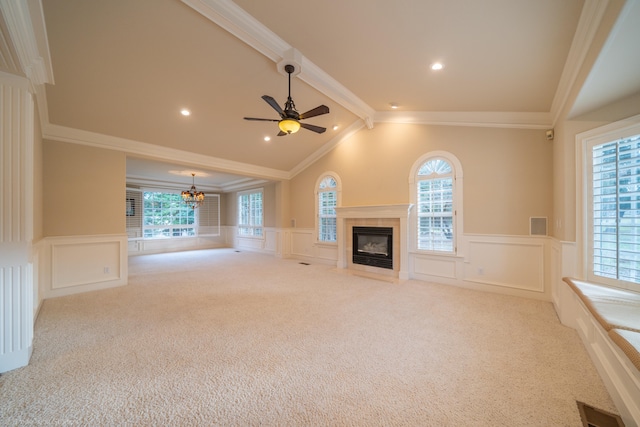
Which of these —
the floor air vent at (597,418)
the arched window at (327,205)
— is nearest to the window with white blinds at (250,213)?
the arched window at (327,205)

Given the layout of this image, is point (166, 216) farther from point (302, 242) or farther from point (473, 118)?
point (473, 118)

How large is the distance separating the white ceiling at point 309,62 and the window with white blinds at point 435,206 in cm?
92

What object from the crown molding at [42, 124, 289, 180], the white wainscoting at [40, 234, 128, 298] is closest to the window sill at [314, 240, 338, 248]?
the crown molding at [42, 124, 289, 180]

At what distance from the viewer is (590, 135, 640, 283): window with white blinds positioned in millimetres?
2242

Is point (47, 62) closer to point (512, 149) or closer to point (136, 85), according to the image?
point (136, 85)

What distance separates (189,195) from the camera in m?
8.02

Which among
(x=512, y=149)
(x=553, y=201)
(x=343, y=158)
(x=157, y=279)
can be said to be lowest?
(x=157, y=279)

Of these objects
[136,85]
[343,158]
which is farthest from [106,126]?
[343,158]

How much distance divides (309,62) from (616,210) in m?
3.86

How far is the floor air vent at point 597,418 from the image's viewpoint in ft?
4.84

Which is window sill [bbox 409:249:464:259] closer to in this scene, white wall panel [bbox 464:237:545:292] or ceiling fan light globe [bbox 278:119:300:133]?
white wall panel [bbox 464:237:545:292]

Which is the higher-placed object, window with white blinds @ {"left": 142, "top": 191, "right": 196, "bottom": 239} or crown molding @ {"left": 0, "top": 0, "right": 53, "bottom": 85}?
crown molding @ {"left": 0, "top": 0, "right": 53, "bottom": 85}

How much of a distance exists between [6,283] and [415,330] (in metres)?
3.83

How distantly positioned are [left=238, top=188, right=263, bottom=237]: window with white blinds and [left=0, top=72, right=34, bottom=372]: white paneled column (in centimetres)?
684
